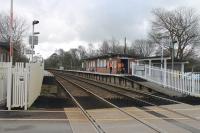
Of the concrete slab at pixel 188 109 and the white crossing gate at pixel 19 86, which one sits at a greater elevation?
the white crossing gate at pixel 19 86

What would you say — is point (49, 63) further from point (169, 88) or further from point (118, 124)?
point (118, 124)

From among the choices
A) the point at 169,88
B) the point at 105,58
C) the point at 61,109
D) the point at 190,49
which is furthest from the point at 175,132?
the point at 190,49

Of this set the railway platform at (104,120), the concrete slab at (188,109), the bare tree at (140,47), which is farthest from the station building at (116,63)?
the bare tree at (140,47)

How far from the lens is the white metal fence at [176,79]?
930 inches

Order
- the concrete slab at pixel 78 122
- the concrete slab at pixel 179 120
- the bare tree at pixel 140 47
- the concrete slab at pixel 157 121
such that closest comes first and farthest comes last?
1. the concrete slab at pixel 78 122
2. the concrete slab at pixel 157 121
3. the concrete slab at pixel 179 120
4. the bare tree at pixel 140 47


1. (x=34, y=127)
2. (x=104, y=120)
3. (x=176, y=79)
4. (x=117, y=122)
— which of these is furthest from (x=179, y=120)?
(x=176, y=79)

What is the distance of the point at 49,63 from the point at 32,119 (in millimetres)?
145238

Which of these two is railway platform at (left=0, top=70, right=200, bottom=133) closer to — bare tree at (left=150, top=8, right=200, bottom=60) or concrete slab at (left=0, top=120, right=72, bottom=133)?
concrete slab at (left=0, top=120, right=72, bottom=133)

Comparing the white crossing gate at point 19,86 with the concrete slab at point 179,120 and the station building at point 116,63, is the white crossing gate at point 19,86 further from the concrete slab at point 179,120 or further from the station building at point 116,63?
the station building at point 116,63

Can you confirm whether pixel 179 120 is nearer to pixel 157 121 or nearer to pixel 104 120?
pixel 157 121

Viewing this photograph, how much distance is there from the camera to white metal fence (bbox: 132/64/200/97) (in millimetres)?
23625

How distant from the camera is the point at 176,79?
26141 millimetres

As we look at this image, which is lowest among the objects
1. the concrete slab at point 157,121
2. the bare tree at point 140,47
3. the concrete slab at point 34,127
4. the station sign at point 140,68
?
the concrete slab at point 157,121

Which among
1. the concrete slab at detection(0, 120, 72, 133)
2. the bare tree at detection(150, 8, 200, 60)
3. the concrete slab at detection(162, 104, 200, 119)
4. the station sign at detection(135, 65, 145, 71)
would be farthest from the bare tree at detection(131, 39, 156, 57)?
the concrete slab at detection(0, 120, 72, 133)
